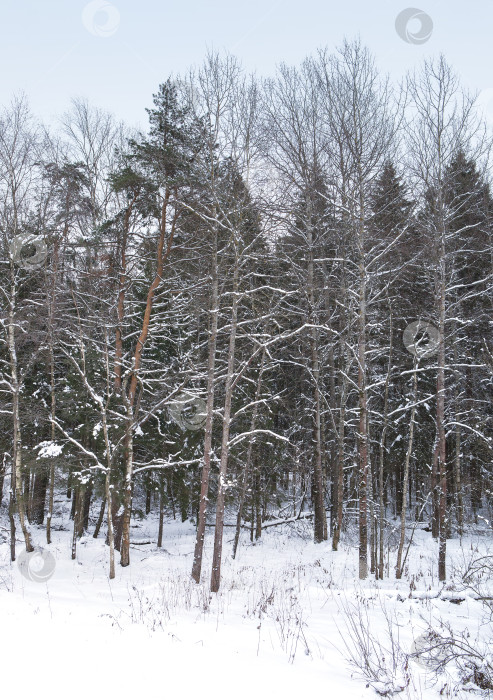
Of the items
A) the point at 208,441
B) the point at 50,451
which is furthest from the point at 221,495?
the point at 50,451

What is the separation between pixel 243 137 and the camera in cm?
1138

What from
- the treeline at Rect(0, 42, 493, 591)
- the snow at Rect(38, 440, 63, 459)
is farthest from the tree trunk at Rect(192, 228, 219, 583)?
the snow at Rect(38, 440, 63, 459)

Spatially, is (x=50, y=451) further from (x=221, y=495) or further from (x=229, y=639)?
(x=229, y=639)

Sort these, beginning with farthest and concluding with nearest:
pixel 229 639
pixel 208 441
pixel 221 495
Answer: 1. pixel 208 441
2. pixel 221 495
3. pixel 229 639

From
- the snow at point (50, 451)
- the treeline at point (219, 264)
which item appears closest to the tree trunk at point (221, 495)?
the treeline at point (219, 264)

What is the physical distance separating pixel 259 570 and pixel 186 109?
13.1m

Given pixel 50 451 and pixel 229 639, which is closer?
pixel 229 639

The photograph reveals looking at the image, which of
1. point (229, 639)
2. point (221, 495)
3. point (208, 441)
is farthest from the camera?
point (208, 441)

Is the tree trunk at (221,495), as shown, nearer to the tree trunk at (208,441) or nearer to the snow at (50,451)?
the tree trunk at (208,441)

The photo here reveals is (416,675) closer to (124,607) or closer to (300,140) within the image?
(124,607)

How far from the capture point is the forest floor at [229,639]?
4152 millimetres

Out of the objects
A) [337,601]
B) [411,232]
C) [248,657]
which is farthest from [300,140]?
[248,657]

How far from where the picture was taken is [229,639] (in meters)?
5.42

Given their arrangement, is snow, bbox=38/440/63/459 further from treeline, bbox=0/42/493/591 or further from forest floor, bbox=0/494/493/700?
forest floor, bbox=0/494/493/700
